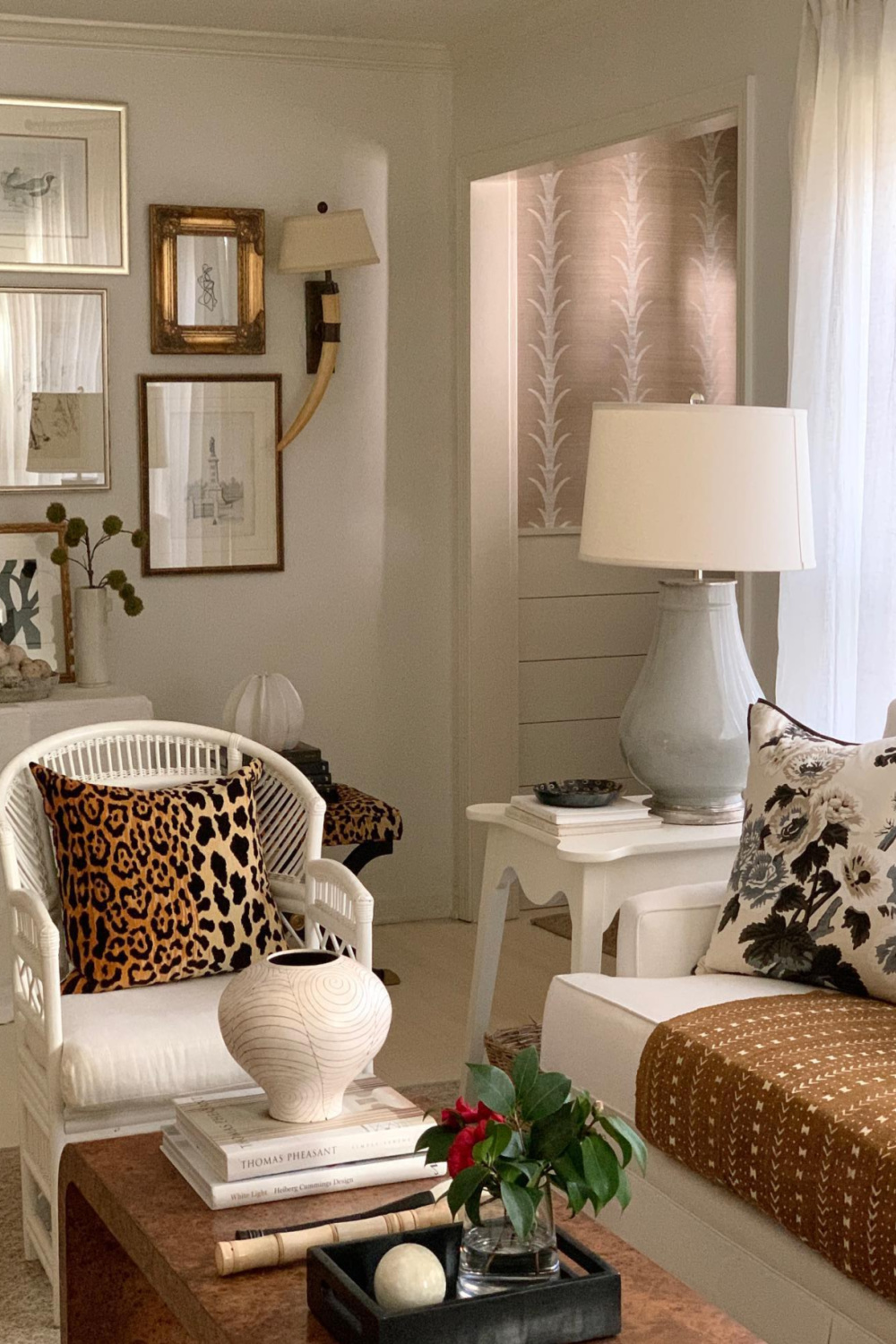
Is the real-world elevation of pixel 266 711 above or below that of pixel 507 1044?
above

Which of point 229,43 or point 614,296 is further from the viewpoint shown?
point 614,296

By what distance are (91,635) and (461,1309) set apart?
10.4ft

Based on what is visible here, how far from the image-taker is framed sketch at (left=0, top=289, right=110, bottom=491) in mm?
4566

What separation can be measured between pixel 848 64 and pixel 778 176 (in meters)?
0.35

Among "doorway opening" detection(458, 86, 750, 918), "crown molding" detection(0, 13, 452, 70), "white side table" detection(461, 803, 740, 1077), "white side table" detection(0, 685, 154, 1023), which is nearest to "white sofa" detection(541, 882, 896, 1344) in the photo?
"white side table" detection(461, 803, 740, 1077)

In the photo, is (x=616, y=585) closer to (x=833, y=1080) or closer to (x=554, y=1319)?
(x=833, y=1080)

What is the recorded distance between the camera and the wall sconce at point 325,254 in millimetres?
4691

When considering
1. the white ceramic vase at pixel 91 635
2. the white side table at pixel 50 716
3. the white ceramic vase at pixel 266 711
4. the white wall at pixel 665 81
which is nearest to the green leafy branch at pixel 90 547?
the white ceramic vase at pixel 91 635

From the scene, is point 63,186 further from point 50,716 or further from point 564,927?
point 564,927

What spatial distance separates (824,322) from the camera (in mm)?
3330

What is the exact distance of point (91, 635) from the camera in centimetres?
447

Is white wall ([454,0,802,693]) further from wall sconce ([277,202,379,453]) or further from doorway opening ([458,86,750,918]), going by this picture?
wall sconce ([277,202,379,453])

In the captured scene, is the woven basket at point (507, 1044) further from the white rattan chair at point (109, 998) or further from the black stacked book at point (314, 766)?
the black stacked book at point (314, 766)

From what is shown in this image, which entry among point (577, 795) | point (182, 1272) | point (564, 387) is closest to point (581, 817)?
point (577, 795)
